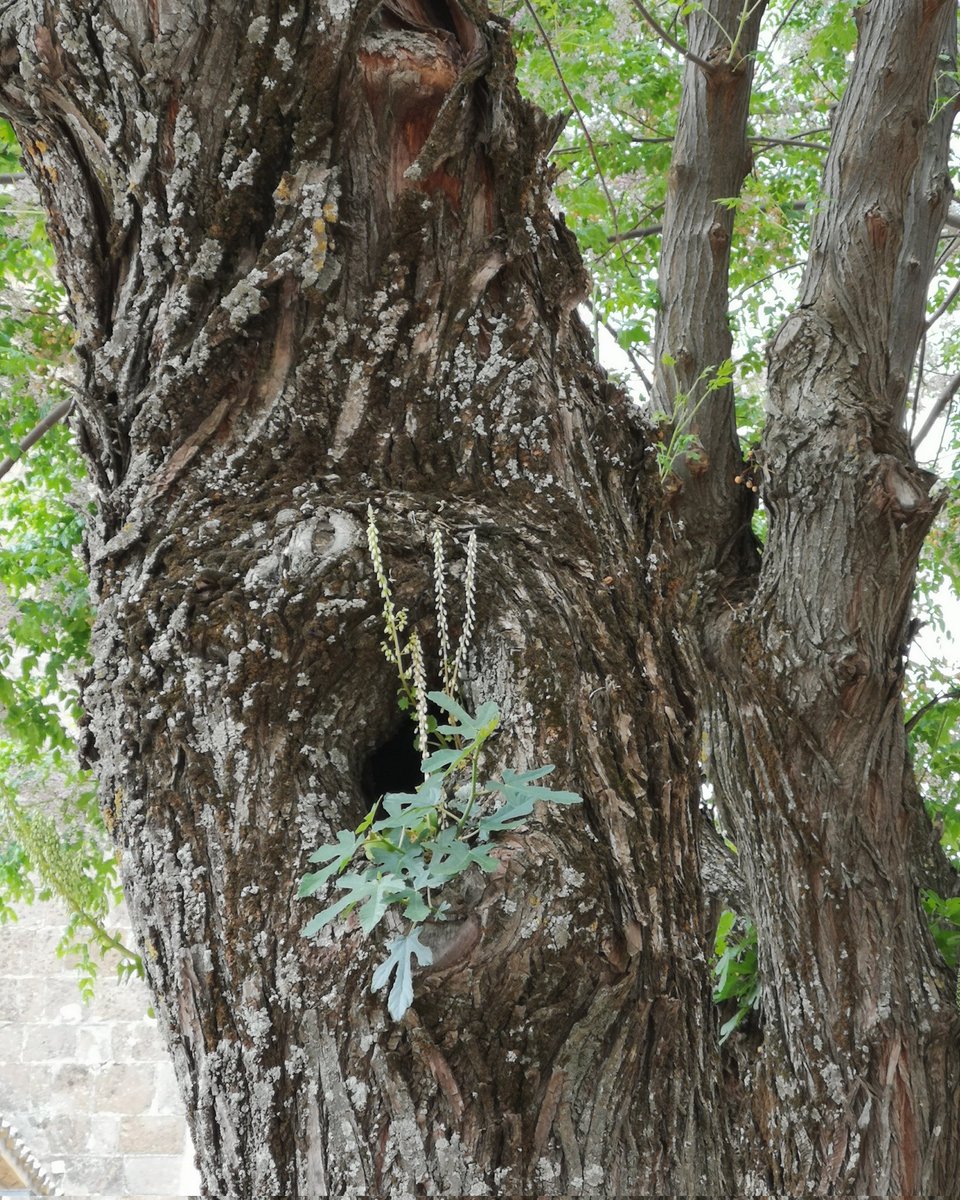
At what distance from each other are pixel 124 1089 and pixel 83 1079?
297mm

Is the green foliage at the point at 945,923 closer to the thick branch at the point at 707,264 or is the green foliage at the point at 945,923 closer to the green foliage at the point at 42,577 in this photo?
the thick branch at the point at 707,264

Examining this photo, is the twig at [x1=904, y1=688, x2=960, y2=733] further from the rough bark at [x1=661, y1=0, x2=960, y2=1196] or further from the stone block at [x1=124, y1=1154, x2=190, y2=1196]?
the stone block at [x1=124, y1=1154, x2=190, y2=1196]

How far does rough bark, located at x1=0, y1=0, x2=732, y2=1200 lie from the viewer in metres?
1.16

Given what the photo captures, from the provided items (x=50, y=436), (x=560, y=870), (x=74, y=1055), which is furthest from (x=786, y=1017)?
(x=74, y=1055)

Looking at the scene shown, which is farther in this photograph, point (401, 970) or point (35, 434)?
point (35, 434)

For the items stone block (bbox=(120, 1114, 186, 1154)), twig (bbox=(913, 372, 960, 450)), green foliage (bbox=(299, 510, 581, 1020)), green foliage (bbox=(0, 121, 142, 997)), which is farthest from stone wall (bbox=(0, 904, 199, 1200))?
green foliage (bbox=(299, 510, 581, 1020))

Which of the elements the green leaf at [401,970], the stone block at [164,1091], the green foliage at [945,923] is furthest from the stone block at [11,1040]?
the green leaf at [401,970]

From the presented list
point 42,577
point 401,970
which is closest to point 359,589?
point 401,970

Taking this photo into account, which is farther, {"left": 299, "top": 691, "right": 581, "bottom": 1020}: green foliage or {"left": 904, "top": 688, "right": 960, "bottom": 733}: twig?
{"left": 904, "top": 688, "right": 960, "bottom": 733}: twig

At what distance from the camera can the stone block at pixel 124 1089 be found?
23.8ft

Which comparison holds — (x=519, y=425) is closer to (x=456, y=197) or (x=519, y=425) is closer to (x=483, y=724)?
(x=456, y=197)

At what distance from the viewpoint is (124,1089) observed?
24.0 ft

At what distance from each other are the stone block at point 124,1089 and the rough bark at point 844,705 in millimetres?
6243

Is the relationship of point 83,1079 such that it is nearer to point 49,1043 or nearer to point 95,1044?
point 95,1044
